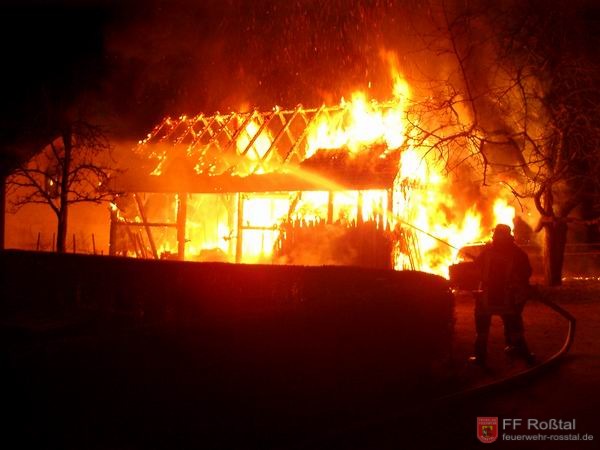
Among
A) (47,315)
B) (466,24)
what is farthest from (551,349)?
(47,315)

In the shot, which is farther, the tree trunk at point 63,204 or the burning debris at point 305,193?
the tree trunk at point 63,204

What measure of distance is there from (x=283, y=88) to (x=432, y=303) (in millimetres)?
19830

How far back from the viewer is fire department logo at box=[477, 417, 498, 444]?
241 inches

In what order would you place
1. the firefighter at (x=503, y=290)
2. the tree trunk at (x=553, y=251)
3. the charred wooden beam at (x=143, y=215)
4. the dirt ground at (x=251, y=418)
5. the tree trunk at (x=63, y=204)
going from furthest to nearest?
the charred wooden beam at (x=143, y=215) → the tree trunk at (x=553, y=251) → the tree trunk at (x=63, y=204) → the firefighter at (x=503, y=290) → the dirt ground at (x=251, y=418)

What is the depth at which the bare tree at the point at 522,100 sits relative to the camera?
52.3ft

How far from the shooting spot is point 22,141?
938 inches

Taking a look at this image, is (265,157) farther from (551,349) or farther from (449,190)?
(551,349)

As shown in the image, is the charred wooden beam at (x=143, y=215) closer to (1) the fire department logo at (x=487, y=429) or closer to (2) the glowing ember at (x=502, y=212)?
(2) the glowing ember at (x=502, y=212)

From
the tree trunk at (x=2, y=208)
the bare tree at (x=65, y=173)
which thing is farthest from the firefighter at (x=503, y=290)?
the tree trunk at (x=2, y=208)

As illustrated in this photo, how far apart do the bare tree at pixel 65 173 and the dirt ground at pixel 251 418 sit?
11.8 m

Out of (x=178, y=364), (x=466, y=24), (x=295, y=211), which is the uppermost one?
(x=466, y=24)

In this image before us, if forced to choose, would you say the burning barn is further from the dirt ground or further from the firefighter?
the dirt ground

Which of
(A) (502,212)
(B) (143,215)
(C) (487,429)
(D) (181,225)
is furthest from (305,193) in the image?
(C) (487,429)

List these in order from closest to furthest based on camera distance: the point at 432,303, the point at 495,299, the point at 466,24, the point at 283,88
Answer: the point at 432,303 < the point at 495,299 < the point at 466,24 < the point at 283,88
